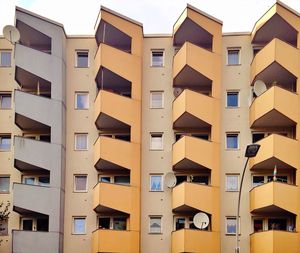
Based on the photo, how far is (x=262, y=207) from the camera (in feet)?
110

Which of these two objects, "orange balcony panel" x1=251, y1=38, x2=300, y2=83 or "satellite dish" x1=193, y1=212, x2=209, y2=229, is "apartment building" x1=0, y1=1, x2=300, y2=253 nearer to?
"orange balcony panel" x1=251, y1=38, x2=300, y2=83

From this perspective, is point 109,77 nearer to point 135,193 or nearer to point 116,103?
point 116,103

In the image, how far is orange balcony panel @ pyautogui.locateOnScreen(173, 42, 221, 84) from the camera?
3550cm

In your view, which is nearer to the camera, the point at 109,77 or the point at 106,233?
the point at 106,233

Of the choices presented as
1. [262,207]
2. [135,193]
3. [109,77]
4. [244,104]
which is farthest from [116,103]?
[262,207]

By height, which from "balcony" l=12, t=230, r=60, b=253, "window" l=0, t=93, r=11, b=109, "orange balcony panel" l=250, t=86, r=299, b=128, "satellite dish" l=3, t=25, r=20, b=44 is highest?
"satellite dish" l=3, t=25, r=20, b=44

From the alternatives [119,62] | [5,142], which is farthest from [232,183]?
[5,142]

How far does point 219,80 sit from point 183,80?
2.13 meters

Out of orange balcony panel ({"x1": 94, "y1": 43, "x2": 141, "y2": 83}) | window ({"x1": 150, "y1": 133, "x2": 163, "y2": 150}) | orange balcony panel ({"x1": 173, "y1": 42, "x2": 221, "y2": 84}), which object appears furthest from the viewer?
window ({"x1": 150, "y1": 133, "x2": 163, "y2": 150})

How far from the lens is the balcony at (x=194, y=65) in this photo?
3553cm

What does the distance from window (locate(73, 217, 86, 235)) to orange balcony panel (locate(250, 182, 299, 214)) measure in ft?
32.1

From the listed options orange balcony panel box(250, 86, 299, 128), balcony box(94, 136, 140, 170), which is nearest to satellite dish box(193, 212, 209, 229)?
balcony box(94, 136, 140, 170)

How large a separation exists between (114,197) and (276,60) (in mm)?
11762

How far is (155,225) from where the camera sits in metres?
35.5
